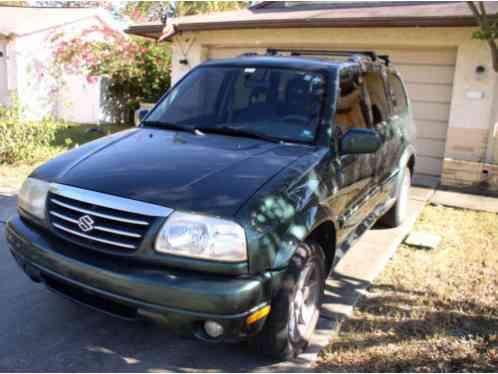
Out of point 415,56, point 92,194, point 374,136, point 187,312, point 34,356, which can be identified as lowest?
point 34,356

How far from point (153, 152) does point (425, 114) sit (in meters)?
7.05

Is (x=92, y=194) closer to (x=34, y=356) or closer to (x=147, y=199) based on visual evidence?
(x=147, y=199)

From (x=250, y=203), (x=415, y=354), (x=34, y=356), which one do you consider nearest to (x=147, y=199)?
(x=250, y=203)

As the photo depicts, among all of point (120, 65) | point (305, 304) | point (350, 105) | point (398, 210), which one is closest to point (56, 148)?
point (120, 65)

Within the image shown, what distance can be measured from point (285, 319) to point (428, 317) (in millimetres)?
1497

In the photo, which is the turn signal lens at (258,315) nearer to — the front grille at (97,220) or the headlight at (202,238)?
the headlight at (202,238)

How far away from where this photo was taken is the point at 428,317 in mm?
3748

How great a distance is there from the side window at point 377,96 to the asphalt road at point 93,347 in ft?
8.40

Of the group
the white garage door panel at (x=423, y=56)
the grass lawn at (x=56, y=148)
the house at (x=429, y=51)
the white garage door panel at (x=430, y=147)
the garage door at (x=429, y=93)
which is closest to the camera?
the grass lawn at (x=56, y=148)

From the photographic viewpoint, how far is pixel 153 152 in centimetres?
326

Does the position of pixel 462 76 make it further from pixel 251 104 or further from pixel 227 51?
pixel 251 104

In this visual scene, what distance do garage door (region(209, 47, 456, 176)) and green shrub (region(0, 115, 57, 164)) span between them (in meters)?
6.34

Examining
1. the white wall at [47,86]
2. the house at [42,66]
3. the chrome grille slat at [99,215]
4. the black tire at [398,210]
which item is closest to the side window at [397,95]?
the black tire at [398,210]

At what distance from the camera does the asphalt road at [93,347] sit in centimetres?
302
